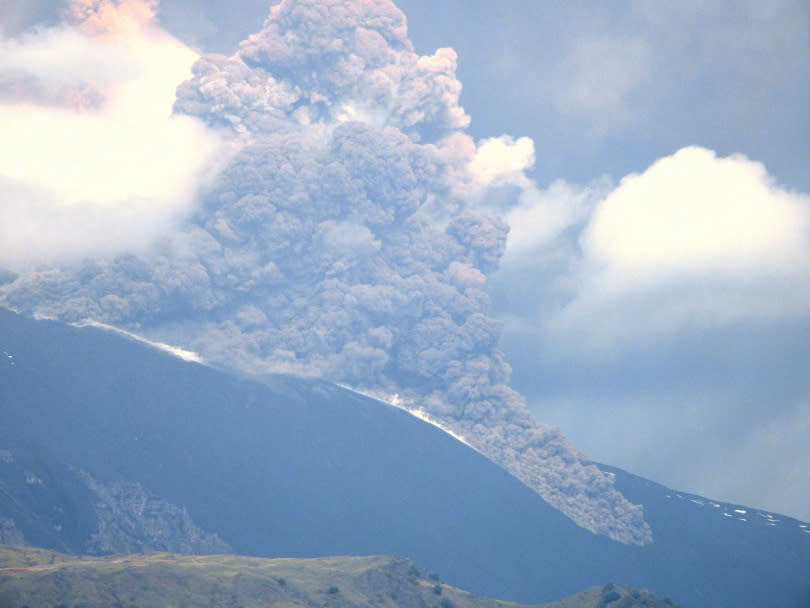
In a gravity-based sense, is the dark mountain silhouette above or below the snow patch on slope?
below

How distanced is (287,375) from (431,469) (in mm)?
23727

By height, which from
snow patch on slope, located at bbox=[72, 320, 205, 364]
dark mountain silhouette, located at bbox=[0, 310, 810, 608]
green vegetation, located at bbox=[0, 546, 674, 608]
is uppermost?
snow patch on slope, located at bbox=[72, 320, 205, 364]

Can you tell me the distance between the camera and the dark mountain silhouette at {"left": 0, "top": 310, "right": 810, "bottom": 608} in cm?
10762

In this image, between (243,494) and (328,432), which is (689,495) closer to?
(328,432)

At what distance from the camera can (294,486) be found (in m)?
124

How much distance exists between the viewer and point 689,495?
537 feet

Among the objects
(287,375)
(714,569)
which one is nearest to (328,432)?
(287,375)

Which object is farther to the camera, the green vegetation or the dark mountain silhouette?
the dark mountain silhouette

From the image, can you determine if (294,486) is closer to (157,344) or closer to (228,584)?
(157,344)

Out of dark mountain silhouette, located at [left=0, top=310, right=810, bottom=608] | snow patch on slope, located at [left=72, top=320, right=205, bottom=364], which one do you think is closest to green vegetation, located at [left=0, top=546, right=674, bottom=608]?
dark mountain silhouette, located at [left=0, top=310, right=810, bottom=608]

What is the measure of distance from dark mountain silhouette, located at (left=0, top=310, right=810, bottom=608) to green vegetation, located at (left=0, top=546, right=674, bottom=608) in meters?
18.3

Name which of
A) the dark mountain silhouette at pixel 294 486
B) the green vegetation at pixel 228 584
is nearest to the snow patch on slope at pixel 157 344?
the dark mountain silhouette at pixel 294 486

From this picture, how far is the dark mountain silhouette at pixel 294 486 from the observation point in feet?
353

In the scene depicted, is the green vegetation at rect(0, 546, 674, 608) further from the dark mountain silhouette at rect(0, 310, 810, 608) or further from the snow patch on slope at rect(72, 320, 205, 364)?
the snow patch on slope at rect(72, 320, 205, 364)
